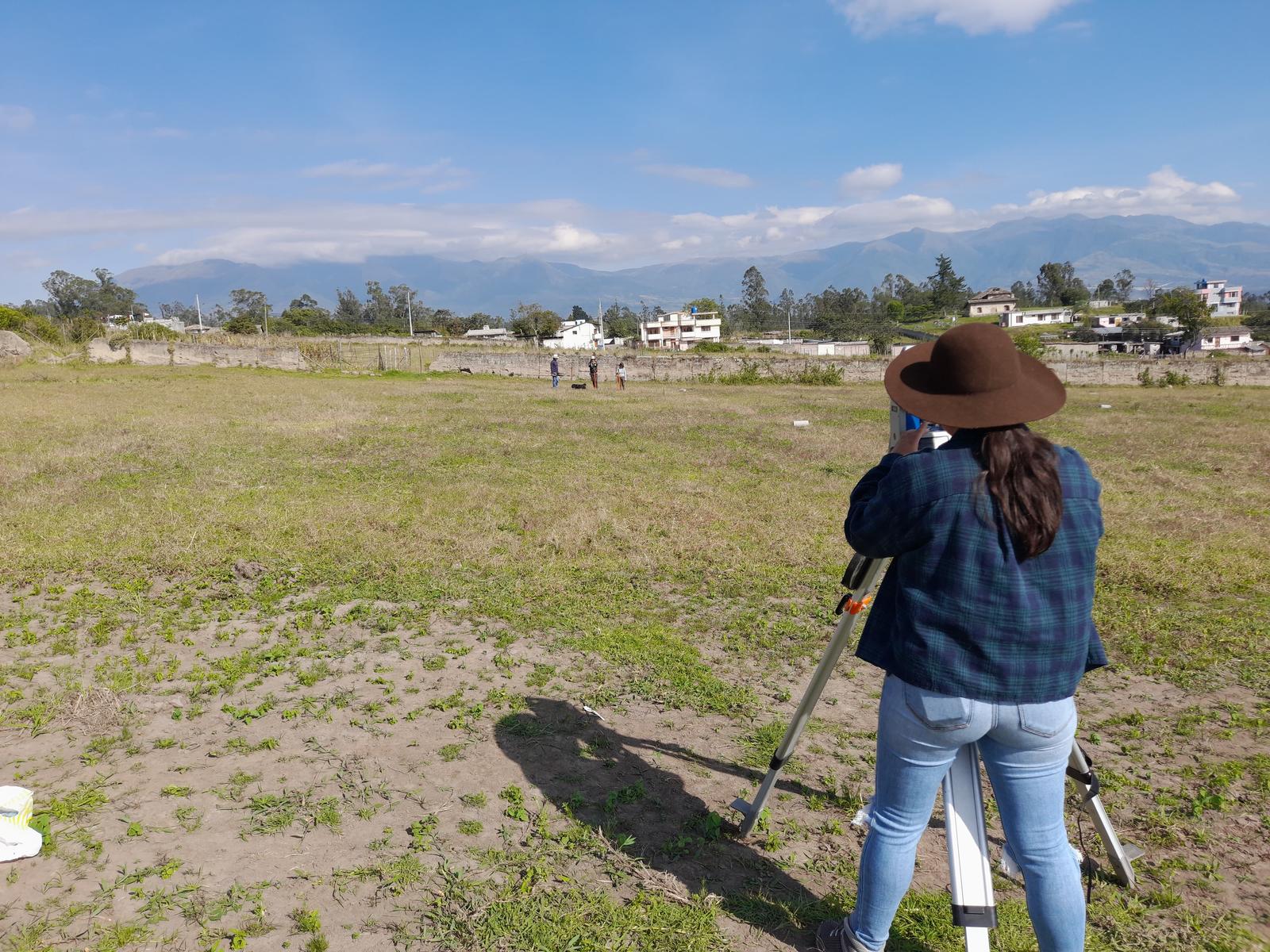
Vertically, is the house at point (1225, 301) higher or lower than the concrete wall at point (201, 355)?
higher

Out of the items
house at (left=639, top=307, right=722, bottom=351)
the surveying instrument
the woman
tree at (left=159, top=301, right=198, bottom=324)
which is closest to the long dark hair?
the woman

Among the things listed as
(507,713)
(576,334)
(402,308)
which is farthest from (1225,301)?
(507,713)

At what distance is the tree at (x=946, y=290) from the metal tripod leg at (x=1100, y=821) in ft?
355

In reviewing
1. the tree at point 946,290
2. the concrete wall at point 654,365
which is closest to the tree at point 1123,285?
the tree at point 946,290

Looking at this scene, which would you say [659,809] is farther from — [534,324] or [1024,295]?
[1024,295]

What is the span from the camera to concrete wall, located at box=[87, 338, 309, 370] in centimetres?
3538

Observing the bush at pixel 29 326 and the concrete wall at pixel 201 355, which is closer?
the concrete wall at pixel 201 355

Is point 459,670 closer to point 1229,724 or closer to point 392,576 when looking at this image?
point 392,576

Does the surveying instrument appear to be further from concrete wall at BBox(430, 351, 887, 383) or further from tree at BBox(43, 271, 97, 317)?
tree at BBox(43, 271, 97, 317)

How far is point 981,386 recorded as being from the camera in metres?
2.09

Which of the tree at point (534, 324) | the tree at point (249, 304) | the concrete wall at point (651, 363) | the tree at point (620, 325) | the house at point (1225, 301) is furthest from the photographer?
the house at point (1225, 301)

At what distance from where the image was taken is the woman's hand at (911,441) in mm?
2398

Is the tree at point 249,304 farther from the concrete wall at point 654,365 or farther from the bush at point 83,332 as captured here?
the concrete wall at point 654,365

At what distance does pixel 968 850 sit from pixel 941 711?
20.5 inches
